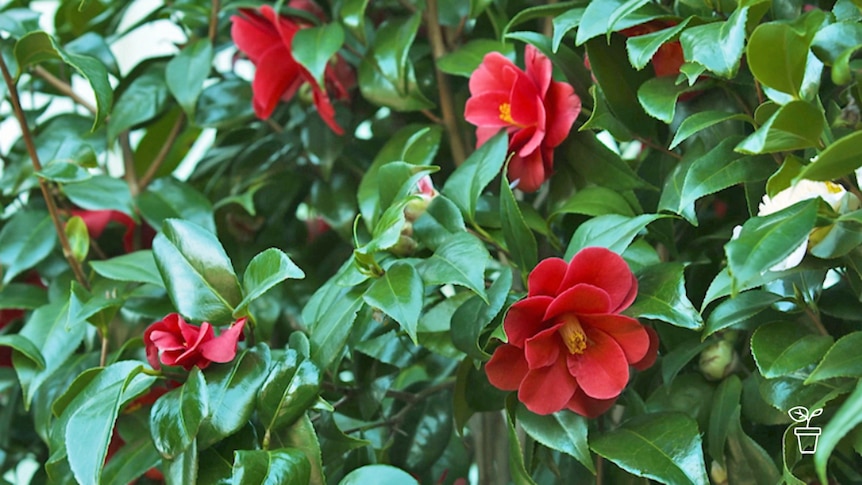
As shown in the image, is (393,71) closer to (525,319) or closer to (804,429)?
(525,319)

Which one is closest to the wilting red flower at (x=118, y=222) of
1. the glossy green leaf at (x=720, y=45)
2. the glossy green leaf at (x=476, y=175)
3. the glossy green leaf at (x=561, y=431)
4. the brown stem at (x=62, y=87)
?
the brown stem at (x=62, y=87)

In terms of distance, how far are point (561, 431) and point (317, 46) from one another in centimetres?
39

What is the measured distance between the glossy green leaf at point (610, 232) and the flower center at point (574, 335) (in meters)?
0.05

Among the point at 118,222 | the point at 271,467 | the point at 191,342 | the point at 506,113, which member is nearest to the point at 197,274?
the point at 191,342

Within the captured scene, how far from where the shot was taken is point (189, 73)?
88 centimetres

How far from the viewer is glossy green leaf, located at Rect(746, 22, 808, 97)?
1.70 feet

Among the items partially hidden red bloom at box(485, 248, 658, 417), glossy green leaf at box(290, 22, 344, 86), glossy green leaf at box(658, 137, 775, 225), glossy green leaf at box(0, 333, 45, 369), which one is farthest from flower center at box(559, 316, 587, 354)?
glossy green leaf at box(0, 333, 45, 369)

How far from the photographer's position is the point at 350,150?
965mm

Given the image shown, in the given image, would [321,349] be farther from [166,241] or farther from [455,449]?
[455,449]

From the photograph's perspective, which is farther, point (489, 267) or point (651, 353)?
point (489, 267)

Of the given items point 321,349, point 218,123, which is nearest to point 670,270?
point 321,349

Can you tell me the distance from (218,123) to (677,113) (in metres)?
0.45

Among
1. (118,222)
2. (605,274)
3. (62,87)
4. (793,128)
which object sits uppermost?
(793,128)

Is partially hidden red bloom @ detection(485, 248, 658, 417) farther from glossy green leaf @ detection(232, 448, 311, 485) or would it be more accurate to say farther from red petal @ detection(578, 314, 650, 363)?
glossy green leaf @ detection(232, 448, 311, 485)
